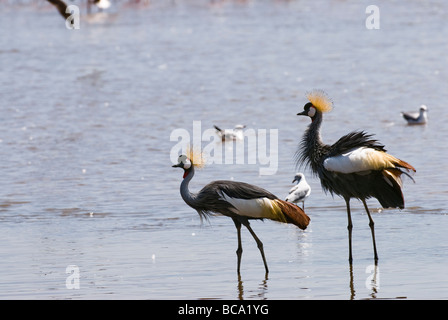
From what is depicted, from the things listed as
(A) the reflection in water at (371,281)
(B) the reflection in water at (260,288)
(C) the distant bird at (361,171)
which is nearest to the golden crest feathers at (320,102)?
(C) the distant bird at (361,171)

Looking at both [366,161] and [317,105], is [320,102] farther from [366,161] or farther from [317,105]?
[366,161]

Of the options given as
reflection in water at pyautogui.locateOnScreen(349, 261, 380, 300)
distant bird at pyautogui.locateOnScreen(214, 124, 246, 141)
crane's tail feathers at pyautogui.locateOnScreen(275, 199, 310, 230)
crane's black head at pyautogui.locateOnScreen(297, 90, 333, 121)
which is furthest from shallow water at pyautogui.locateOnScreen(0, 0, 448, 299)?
crane's black head at pyautogui.locateOnScreen(297, 90, 333, 121)

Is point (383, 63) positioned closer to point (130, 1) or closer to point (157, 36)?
point (157, 36)

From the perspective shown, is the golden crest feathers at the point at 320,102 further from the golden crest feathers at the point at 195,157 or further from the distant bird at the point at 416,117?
the distant bird at the point at 416,117

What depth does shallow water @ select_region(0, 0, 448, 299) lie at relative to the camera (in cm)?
854

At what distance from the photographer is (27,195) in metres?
13.2

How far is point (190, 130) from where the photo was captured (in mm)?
18328

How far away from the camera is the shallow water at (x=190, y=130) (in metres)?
8.54

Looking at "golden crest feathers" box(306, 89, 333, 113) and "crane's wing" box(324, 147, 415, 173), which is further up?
"golden crest feathers" box(306, 89, 333, 113)

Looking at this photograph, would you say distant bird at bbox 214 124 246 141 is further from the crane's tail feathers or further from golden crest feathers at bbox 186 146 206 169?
the crane's tail feathers

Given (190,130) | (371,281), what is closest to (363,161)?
(371,281)

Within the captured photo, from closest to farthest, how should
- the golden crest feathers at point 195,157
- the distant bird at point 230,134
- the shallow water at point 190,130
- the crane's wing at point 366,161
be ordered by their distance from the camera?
the shallow water at point 190,130 < the crane's wing at point 366,161 < the golden crest feathers at point 195,157 < the distant bird at point 230,134
